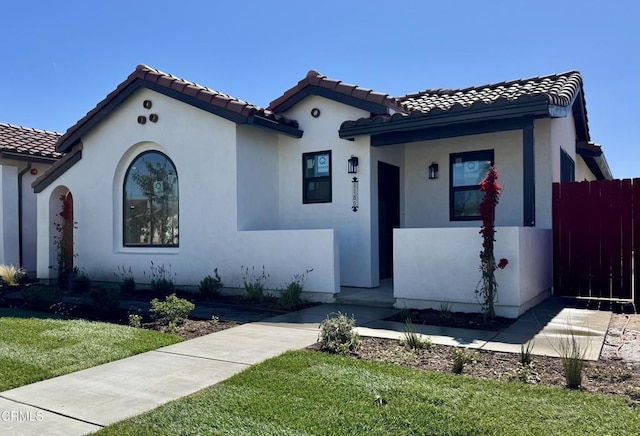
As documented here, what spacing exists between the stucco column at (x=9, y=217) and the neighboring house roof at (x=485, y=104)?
1085cm

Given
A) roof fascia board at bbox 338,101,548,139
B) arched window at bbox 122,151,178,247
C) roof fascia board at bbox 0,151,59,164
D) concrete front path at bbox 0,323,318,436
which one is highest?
roof fascia board at bbox 0,151,59,164

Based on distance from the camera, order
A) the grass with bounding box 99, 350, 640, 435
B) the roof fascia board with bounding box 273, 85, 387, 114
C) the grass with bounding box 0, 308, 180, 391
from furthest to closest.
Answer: the roof fascia board with bounding box 273, 85, 387, 114
the grass with bounding box 0, 308, 180, 391
the grass with bounding box 99, 350, 640, 435

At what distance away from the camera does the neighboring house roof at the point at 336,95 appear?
1070cm

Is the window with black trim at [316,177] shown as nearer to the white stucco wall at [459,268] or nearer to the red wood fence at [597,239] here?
the white stucco wall at [459,268]

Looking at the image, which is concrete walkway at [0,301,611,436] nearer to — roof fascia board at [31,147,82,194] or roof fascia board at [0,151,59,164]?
roof fascia board at [31,147,82,194]

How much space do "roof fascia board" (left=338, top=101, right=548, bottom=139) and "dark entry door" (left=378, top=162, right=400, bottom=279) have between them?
116 centimetres

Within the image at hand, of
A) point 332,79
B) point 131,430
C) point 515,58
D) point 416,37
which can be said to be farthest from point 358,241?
point 131,430

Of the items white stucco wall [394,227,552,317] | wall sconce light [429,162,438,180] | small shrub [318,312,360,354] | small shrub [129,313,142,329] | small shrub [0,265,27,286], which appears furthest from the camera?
small shrub [0,265,27,286]

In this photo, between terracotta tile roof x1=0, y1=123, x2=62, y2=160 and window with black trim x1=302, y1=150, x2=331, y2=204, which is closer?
window with black trim x1=302, y1=150, x2=331, y2=204

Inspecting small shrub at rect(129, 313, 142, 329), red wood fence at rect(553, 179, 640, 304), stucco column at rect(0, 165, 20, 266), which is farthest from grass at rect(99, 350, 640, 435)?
stucco column at rect(0, 165, 20, 266)

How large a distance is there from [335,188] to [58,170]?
795 centimetres

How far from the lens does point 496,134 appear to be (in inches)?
435

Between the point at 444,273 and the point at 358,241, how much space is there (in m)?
A: 2.77

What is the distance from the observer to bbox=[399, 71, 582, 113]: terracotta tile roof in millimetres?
9078
